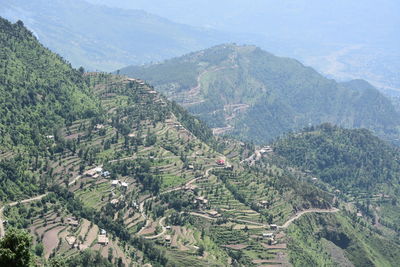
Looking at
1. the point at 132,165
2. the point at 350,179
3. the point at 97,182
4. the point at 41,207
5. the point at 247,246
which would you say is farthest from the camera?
the point at 350,179

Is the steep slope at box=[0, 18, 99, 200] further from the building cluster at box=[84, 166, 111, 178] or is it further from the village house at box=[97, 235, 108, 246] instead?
the village house at box=[97, 235, 108, 246]

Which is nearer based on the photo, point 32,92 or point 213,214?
point 213,214

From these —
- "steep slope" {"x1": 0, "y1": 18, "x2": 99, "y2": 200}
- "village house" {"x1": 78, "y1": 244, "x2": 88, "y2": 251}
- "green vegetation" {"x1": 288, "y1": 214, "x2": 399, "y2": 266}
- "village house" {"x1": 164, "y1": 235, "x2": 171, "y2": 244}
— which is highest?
"steep slope" {"x1": 0, "y1": 18, "x2": 99, "y2": 200}

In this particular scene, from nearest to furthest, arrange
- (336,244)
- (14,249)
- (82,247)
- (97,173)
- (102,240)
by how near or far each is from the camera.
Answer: (14,249) → (82,247) → (102,240) → (97,173) → (336,244)

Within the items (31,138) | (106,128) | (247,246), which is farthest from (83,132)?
(247,246)

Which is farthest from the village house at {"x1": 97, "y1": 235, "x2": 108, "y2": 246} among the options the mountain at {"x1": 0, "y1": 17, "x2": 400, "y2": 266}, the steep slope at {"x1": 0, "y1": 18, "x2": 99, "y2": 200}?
the steep slope at {"x1": 0, "y1": 18, "x2": 99, "y2": 200}

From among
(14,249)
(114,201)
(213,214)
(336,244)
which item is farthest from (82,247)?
(336,244)

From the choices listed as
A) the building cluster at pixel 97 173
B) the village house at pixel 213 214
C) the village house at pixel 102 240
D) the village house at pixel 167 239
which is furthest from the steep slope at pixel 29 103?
the village house at pixel 213 214

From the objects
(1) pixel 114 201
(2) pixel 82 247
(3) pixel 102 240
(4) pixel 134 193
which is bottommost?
(2) pixel 82 247

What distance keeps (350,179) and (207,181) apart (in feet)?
266

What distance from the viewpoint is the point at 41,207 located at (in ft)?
→ 339

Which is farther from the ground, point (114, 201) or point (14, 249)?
point (14, 249)

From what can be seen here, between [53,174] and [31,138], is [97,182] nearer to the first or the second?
[53,174]

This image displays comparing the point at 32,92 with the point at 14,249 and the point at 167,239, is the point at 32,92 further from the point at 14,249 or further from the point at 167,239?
the point at 14,249
